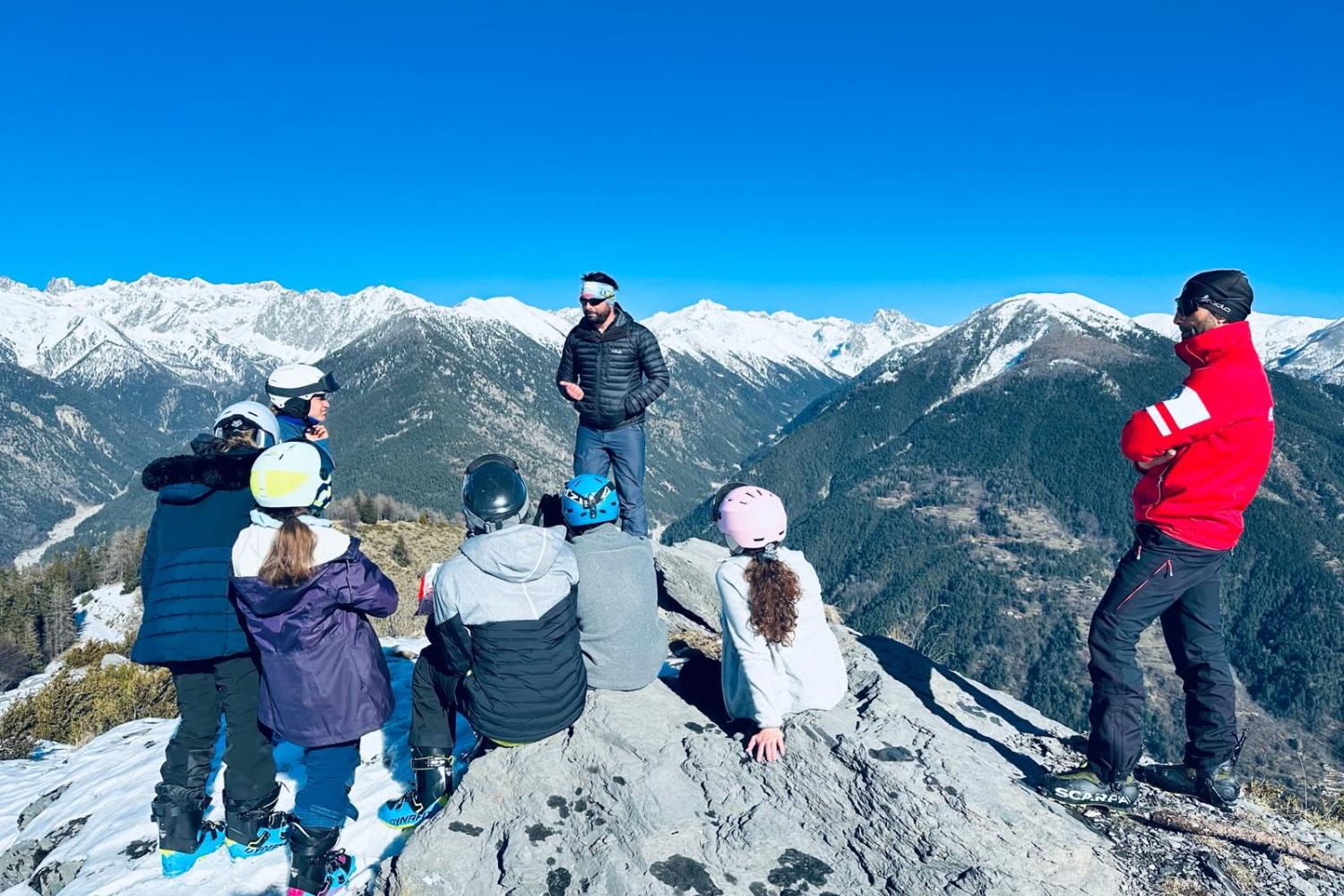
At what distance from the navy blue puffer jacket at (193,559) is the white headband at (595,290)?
16.2ft

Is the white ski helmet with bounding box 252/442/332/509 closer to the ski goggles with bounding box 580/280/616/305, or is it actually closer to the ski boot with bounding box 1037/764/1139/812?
the ski goggles with bounding box 580/280/616/305

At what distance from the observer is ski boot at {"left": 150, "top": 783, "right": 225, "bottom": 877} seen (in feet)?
19.5

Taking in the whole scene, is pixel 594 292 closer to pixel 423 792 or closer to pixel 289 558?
pixel 289 558

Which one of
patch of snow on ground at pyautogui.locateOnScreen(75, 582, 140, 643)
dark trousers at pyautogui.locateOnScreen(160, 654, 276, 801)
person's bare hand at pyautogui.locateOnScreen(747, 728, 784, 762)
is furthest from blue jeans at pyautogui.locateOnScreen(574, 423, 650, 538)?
patch of snow on ground at pyautogui.locateOnScreen(75, 582, 140, 643)

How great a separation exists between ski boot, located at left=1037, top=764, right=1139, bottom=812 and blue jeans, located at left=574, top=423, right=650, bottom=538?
5.90 metres

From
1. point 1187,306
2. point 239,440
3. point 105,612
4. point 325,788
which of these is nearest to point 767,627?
point 325,788

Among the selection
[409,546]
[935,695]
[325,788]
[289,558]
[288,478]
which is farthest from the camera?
[409,546]

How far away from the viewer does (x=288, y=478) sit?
216 inches

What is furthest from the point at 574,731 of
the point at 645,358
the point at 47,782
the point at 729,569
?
the point at 47,782

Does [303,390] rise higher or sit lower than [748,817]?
higher

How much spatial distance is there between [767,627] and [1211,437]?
3.82 meters

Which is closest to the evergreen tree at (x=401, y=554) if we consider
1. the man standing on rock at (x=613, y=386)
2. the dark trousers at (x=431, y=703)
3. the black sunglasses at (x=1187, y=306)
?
the man standing on rock at (x=613, y=386)

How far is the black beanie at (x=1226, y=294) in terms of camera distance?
5488 millimetres

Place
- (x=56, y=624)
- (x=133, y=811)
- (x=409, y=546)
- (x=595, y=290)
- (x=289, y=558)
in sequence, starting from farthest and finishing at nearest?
(x=56, y=624) < (x=409, y=546) < (x=595, y=290) < (x=133, y=811) < (x=289, y=558)
